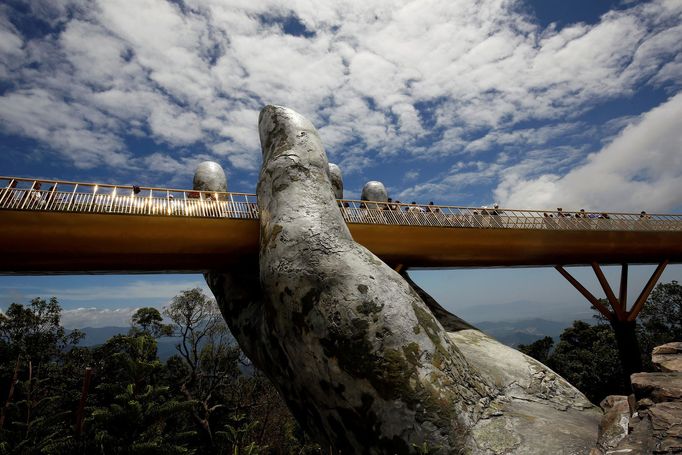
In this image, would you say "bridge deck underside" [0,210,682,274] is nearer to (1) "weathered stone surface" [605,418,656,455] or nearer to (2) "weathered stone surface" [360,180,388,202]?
(2) "weathered stone surface" [360,180,388,202]

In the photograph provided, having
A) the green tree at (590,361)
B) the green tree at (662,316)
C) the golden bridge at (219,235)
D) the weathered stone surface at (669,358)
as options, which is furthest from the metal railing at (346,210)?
the green tree at (662,316)

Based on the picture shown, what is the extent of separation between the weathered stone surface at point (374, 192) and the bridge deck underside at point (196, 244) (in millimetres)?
5791

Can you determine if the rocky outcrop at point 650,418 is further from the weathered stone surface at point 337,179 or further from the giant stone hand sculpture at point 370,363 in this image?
the weathered stone surface at point 337,179

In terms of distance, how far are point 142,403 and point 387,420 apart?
6.08 meters

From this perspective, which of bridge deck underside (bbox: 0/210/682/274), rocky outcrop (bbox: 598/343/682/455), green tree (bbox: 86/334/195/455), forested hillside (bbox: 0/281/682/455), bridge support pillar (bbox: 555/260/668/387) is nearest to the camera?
rocky outcrop (bbox: 598/343/682/455)

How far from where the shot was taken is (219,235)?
1016 cm

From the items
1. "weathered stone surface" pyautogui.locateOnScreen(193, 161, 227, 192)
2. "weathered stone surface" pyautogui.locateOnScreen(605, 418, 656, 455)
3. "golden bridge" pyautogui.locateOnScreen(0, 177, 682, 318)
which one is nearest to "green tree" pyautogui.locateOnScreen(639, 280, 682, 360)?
"golden bridge" pyautogui.locateOnScreen(0, 177, 682, 318)

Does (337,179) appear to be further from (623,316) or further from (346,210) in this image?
(623,316)

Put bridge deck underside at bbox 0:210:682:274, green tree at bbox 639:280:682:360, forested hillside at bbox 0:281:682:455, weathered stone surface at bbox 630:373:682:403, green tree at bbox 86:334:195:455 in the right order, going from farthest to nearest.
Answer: green tree at bbox 639:280:682:360
forested hillside at bbox 0:281:682:455
bridge deck underside at bbox 0:210:682:274
green tree at bbox 86:334:195:455
weathered stone surface at bbox 630:373:682:403

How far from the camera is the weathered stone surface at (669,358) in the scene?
6.08 metres

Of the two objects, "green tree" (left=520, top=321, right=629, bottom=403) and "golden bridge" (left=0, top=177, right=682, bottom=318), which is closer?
"golden bridge" (left=0, top=177, right=682, bottom=318)

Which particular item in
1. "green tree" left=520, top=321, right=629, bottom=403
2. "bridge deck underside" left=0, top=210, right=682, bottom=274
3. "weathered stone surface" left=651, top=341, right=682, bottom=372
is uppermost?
"bridge deck underside" left=0, top=210, right=682, bottom=274

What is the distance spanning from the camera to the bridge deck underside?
8602 mm

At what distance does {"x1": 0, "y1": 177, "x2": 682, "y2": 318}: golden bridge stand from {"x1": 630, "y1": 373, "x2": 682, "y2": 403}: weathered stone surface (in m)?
7.52
